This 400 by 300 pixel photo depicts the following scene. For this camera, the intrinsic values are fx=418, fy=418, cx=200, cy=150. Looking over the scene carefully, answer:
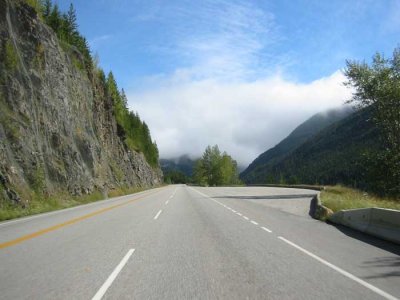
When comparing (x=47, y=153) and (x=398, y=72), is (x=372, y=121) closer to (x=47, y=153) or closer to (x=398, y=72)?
(x=398, y=72)

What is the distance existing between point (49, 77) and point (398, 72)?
1181 inches

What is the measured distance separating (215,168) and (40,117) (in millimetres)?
110202

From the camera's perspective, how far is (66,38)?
6091cm

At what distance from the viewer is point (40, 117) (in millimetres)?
31766

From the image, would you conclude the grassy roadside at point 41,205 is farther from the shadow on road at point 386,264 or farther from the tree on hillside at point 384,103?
the tree on hillside at point 384,103

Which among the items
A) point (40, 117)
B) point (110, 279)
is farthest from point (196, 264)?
point (40, 117)

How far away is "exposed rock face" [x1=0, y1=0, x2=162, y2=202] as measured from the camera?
2519 centimetres

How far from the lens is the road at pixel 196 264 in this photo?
6102mm

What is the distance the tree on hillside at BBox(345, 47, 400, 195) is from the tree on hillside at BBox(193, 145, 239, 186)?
101685 mm

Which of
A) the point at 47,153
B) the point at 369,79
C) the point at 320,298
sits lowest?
the point at 320,298

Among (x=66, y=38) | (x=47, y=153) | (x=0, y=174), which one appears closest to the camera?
(x=0, y=174)

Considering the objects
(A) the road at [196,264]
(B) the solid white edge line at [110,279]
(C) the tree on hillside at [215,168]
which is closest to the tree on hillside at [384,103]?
(A) the road at [196,264]

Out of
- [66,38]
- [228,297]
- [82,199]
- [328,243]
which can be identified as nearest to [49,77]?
[82,199]

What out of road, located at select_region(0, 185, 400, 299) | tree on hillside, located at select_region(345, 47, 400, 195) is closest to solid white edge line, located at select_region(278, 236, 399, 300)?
road, located at select_region(0, 185, 400, 299)
